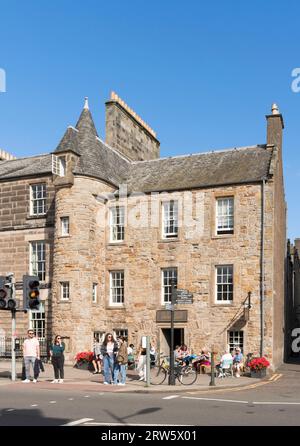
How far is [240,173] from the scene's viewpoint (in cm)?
2966

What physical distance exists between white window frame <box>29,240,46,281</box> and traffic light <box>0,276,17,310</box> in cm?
1028

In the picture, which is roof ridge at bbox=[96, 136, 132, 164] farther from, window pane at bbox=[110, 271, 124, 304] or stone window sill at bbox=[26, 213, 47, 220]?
window pane at bbox=[110, 271, 124, 304]

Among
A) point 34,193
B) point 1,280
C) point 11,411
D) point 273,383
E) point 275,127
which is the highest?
point 275,127

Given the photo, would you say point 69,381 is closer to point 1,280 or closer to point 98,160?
point 1,280

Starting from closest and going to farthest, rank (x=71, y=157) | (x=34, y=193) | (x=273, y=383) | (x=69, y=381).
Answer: (x=69, y=381) → (x=273, y=383) → (x=71, y=157) → (x=34, y=193)

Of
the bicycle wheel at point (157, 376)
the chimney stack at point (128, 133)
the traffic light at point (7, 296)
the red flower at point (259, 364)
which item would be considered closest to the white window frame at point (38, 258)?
the chimney stack at point (128, 133)

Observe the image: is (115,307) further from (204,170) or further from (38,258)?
(204,170)

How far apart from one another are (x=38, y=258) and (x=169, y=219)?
7236 mm

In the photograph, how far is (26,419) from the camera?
11844 mm

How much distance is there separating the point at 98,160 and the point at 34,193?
4.10m

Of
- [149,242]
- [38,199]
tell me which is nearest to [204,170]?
[149,242]

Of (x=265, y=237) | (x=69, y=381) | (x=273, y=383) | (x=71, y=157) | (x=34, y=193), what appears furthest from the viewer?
(x=34, y=193)

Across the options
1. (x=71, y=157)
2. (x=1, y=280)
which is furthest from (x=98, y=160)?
(x=1, y=280)

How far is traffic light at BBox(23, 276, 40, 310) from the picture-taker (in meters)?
20.4
